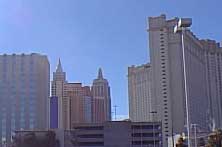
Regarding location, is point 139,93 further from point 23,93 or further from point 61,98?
point 23,93

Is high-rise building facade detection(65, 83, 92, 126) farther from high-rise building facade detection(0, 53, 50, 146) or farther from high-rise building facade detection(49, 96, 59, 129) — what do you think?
high-rise building facade detection(0, 53, 50, 146)

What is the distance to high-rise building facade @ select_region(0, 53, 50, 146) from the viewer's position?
113 meters

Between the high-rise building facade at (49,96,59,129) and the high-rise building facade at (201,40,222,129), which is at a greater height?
the high-rise building facade at (201,40,222,129)

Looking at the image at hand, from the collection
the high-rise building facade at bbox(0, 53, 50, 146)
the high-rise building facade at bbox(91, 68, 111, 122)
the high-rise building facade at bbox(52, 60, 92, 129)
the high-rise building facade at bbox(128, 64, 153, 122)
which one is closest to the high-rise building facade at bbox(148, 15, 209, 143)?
the high-rise building facade at bbox(128, 64, 153, 122)

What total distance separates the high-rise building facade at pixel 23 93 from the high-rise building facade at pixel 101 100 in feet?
114

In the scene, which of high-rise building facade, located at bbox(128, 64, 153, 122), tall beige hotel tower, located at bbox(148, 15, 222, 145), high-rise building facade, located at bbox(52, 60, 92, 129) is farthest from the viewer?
high-rise building facade, located at bbox(52, 60, 92, 129)

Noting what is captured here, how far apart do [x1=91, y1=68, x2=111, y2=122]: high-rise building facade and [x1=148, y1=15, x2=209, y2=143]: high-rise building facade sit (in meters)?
46.9

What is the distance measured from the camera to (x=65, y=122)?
135m

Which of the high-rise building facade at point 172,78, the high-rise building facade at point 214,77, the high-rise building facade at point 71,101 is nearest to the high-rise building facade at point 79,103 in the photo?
the high-rise building facade at point 71,101

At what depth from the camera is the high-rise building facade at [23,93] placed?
113 meters

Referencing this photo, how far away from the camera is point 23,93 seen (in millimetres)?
115000

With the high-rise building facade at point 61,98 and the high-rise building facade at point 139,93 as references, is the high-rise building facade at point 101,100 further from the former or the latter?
A: the high-rise building facade at point 139,93

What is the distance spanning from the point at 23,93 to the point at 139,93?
29.1m

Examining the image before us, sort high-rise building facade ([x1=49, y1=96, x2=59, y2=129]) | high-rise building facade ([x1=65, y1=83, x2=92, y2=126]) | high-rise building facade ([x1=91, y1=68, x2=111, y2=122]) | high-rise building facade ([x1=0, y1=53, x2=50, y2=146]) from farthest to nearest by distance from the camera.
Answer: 1. high-rise building facade ([x1=91, y1=68, x2=111, y2=122])
2. high-rise building facade ([x1=65, y1=83, x2=92, y2=126])
3. high-rise building facade ([x1=49, y1=96, x2=59, y2=129])
4. high-rise building facade ([x1=0, y1=53, x2=50, y2=146])
